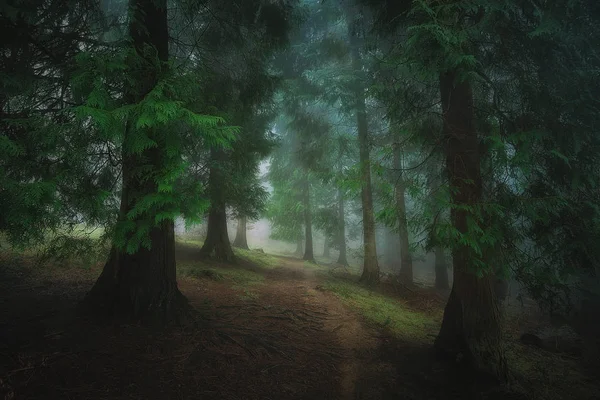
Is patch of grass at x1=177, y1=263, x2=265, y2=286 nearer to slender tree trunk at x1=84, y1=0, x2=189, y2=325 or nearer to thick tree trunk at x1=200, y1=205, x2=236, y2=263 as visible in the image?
thick tree trunk at x1=200, y1=205, x2=236, y2=263

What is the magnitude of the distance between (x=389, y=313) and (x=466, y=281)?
3985mm

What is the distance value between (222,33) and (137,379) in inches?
327

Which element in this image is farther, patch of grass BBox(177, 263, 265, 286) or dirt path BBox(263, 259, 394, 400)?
patch of grass BBox(177, 263, 265, 286)

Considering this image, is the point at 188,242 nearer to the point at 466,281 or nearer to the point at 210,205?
the point at 210,205

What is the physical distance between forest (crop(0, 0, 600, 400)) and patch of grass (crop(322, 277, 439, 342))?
109 millimetres

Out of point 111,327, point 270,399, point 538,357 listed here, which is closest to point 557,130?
point 538,357

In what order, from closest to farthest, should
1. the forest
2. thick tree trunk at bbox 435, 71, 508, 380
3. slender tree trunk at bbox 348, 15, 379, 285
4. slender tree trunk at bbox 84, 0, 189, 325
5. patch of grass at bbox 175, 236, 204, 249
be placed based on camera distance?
1. the forest
2. slender tree trunk at bbox 84, 0, 189, 325
3. thick tree trunk at bbox 435, 71, 508, 380
4. slender tree trunk at bbox 348, 15, 379, 285
5. patch of grass at bbox 175, 236, 204, 249

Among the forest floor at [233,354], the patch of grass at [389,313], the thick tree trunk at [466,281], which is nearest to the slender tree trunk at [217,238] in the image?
the forest floor at [233,354]

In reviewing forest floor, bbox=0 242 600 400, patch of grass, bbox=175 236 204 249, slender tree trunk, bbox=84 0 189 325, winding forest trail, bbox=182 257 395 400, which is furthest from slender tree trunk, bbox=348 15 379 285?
slender tree trunk, bbox=84 0 189 325

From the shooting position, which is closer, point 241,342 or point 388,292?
point 241,342

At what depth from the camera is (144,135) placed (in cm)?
409

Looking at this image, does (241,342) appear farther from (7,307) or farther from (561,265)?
(561,265)

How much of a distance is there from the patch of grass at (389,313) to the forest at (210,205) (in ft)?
0.36

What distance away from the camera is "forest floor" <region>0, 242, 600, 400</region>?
14.7ft
